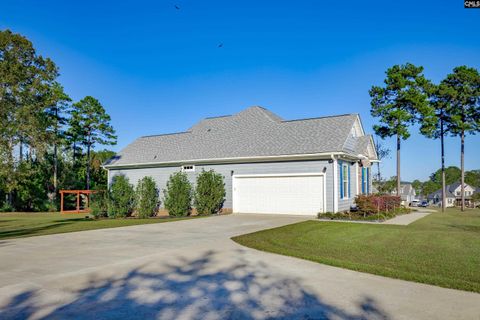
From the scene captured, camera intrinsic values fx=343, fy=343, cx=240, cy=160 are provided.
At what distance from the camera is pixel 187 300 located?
462 cm

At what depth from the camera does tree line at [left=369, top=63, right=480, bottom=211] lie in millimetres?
27312

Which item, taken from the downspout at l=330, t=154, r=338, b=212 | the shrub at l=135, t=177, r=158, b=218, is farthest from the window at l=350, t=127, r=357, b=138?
the shrub at l=135, t=177, r=158, b=218

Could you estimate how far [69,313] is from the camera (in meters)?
4.15

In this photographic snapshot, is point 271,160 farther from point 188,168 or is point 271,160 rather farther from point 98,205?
point 98,205

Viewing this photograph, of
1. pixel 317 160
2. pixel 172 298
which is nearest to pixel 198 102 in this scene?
pixel 317 160

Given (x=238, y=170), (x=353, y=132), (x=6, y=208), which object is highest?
(x=353, y=132)

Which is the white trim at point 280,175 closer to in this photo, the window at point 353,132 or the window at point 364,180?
the window at point 353,132

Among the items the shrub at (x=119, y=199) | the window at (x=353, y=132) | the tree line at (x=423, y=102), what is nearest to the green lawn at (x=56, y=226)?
the shrub at (x=119, y=199)

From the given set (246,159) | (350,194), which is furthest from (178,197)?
(350,194)

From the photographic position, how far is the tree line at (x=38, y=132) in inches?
1033

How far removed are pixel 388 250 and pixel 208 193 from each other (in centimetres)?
1176

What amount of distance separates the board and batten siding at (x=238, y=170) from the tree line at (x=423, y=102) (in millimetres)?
13571

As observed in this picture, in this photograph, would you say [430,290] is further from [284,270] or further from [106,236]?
[106,236]

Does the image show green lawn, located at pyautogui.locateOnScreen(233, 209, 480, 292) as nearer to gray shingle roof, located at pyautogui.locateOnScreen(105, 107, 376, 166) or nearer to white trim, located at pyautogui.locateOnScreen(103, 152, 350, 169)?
white trim, located at pyautogui.locateOnScreen(103, 152, 350, 169)
